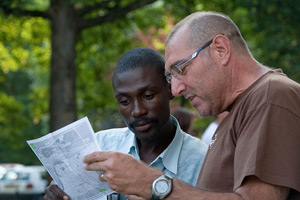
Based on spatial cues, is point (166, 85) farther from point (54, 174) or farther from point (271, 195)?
point (271, 195)

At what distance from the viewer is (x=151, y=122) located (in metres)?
3.25

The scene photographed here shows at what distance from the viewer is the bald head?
2.67 m

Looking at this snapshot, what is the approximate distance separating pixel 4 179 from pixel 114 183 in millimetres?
19269

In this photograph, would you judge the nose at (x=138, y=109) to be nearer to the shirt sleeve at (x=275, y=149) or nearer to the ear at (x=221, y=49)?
the ear at (x=221, y=49)

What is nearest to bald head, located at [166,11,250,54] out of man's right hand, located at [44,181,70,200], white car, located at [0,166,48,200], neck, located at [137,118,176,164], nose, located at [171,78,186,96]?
nose, located at [171,78,186,96]

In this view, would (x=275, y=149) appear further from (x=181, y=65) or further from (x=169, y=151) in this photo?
(x=169, y=151)

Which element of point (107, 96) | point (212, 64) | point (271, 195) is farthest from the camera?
point (107, 96)

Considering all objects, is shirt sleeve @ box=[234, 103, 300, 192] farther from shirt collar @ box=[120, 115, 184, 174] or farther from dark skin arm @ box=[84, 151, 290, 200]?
shirt collar @ box=[120, 115, 184, 174]

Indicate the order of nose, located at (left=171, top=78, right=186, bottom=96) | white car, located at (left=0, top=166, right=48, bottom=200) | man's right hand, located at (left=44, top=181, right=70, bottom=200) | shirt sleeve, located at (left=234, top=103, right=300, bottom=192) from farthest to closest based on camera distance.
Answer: white car, located at (left=0, top=166, right=48, bottom=200) → man's right hand, located at (left=44, top=181, right=70, bottom=200) → nose, located at (left=171, top=78, right=186, bottom=96) → shirt sleeve, located at (left=234, top=103, right=300, bottom=192)

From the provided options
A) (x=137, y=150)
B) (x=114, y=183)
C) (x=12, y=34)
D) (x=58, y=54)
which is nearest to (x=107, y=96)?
(x=12, y=34)

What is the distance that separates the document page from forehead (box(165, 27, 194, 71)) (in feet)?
1.74

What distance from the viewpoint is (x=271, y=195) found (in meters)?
2.23

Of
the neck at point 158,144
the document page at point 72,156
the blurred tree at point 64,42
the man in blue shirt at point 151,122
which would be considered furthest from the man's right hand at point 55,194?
the blurred tree at point 64,42

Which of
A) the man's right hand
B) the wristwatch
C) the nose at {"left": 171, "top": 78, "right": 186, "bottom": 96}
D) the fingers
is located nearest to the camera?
the wristwatch
